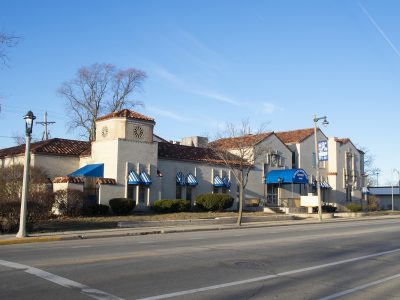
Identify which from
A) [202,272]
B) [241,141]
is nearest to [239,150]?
[241,141]

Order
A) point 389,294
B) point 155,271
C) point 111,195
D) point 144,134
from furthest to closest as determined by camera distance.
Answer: point 144,134
point 111,195
point 155,271
point 389,294

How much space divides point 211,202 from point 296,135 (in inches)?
823

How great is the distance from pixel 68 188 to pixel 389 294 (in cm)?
2270

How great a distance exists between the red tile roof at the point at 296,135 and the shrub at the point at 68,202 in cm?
2981

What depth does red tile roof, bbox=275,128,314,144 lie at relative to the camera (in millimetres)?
52625

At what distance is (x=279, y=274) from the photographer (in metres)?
10.7

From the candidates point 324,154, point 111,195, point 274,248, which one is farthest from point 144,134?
point 274,248

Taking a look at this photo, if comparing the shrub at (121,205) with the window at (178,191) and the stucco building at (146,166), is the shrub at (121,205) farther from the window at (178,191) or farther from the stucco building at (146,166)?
the window at (178,191)

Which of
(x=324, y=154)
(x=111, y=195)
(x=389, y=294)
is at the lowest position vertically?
(x=389, y=294)

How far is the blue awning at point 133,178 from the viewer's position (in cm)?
3362

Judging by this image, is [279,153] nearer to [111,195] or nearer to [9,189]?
[111,195]

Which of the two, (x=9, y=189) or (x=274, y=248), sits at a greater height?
(x=9, y=189)

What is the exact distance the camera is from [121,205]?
1249 inches

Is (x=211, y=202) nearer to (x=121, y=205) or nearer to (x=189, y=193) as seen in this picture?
(x=189, y=193)
